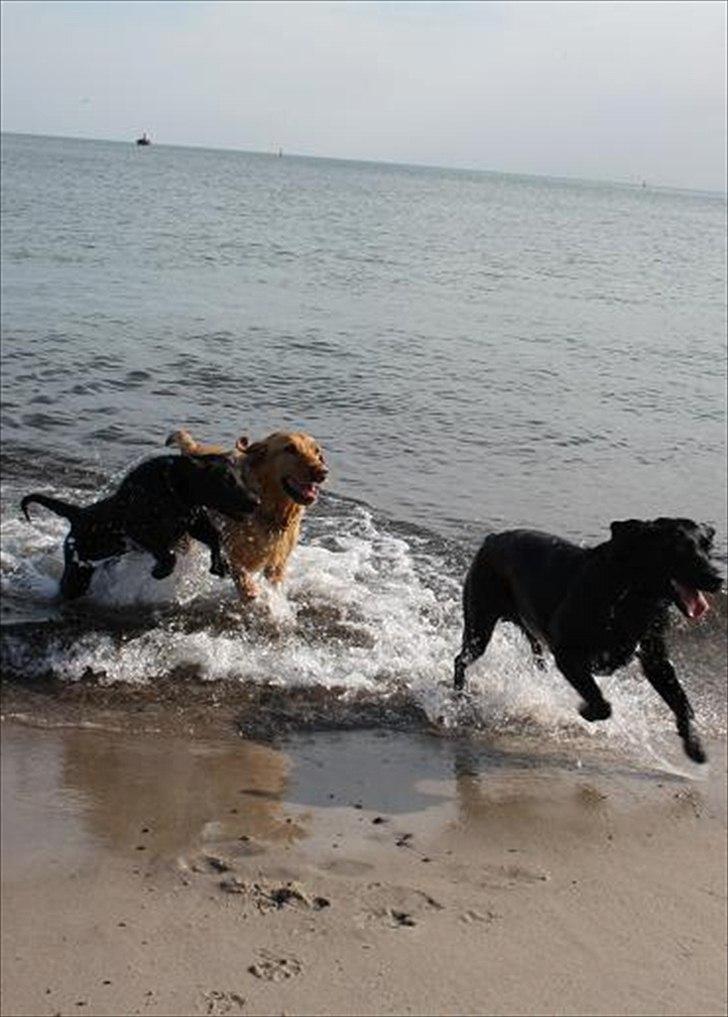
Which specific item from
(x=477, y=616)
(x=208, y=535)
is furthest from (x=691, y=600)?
(x=208, y=535)

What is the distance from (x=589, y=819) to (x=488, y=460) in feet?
24.7

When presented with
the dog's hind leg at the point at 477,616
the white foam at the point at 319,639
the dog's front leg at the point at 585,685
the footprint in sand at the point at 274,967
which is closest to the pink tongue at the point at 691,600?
the dog's front leg at the point at 585,685

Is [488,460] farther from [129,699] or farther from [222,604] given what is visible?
[129,699]

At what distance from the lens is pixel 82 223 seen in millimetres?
36125

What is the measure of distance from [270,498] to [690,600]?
9.18ft

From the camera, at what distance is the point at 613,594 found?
541 centimetres

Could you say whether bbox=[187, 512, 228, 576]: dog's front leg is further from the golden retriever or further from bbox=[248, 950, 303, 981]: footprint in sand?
bbox=[248, 950, 303, 981]: footprint in sand

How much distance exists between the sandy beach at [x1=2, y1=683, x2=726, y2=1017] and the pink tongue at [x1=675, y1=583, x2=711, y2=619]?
0.80m

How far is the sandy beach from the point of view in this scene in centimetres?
360

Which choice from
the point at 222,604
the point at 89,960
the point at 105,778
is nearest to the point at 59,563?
the point at 222,604

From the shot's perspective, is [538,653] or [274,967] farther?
[538,653]

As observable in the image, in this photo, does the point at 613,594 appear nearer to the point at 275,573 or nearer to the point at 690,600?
the point at 690,600

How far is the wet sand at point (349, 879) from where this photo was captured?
11.8 ft

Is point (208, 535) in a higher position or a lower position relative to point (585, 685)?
higher
